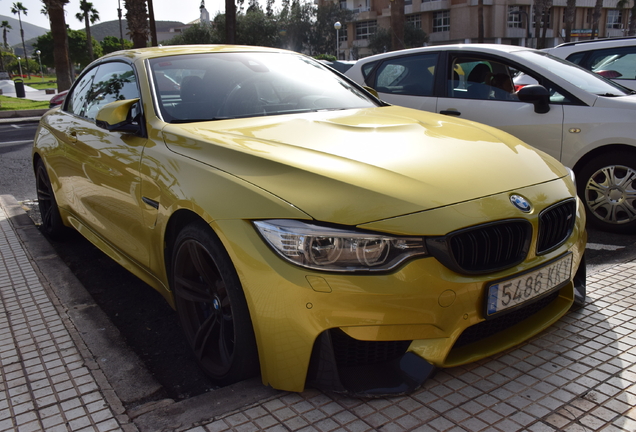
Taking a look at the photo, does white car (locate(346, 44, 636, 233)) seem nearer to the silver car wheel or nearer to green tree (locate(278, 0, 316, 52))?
the silver car wheel

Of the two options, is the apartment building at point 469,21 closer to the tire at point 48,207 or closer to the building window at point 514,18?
the building window at point 514,18

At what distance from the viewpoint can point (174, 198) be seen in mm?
2605

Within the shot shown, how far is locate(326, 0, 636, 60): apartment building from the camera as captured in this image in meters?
59.1

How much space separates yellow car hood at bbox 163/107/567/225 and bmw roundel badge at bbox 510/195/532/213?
58mm

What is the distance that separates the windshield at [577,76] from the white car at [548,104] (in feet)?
0.03

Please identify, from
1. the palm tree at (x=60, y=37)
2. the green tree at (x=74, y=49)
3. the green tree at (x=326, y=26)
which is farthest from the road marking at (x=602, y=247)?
the green tree at (x=74, y=49)

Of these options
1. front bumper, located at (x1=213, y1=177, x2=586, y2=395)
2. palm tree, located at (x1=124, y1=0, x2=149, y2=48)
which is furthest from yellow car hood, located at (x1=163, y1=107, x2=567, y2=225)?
palm tree, located at (x1=124, y1=0, x2=149, y2=48)

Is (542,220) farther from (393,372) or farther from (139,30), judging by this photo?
(139,30)

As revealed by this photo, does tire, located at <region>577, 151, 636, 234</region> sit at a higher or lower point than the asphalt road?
higher

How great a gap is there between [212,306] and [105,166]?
1.36 meters

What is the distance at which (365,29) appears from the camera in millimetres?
68562

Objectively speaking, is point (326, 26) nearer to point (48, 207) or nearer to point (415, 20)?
point (415, 20)

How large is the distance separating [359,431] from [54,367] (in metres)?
1.52

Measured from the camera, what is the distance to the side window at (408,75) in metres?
5.77
